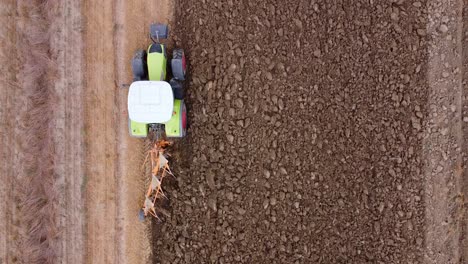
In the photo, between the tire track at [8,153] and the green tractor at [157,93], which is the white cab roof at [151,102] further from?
the tire track at [8,153]

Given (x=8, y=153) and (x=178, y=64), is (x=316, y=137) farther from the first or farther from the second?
(x=8, y=153)

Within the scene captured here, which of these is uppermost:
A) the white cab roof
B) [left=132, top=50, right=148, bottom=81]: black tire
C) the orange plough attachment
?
[left=132, top=50, right=148, bottom=81]: black tire

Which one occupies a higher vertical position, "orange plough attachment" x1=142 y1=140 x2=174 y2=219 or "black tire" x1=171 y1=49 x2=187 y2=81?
"black tire" x1=171 y1=49 x2=187 y2=81

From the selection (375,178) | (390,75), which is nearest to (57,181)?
(375,178)

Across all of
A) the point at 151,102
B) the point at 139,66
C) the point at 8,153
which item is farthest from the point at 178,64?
the point at 8,153

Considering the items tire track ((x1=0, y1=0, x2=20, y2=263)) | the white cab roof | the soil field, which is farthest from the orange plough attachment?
tire track ((x1=0, y1=0, x2=20, y2=263))

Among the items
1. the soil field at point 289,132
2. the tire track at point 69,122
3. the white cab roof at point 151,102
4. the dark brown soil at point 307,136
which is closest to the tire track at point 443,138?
the soil field at point 289,132

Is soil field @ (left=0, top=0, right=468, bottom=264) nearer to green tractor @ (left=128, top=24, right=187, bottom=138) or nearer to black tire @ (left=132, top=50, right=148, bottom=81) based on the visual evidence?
green tractor @ (left=128, top=24, right=187, bottom=138)
